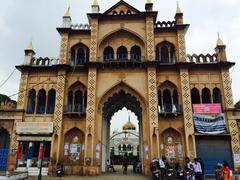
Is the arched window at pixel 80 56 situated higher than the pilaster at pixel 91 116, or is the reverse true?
the arched window at pixel 80 56

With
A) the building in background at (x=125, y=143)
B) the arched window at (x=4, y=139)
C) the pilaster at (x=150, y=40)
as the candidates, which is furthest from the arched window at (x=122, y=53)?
the building in background at (x=125, y=143)

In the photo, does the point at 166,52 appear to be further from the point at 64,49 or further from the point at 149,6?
the point at 64,49

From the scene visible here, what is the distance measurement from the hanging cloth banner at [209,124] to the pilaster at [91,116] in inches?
367

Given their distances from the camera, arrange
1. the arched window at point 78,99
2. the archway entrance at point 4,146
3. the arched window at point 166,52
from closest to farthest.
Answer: the archway entrance at point 4,146
the arched window at point 78,99
the arched window at point 166,52

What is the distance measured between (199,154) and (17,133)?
16670 millimetres

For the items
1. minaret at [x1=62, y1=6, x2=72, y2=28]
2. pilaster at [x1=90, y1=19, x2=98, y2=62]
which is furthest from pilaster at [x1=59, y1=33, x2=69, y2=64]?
pilaster at [x1=90, y1=19, x2=98, y2=62]

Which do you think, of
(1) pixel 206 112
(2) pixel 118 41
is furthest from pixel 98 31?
(1) pixel 206 112

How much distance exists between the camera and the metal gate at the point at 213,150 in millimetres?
20031

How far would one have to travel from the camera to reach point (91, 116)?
21125mm

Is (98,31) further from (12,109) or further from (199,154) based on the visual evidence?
(199,154)

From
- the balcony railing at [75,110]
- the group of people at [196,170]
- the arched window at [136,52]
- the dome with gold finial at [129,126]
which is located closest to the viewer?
the group of people at [196,170]

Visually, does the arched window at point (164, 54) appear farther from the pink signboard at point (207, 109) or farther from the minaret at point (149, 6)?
the pink signboard at point (207, 109)

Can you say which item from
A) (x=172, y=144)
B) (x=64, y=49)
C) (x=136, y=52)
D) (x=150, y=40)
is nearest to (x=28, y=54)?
(x=64, y=49)

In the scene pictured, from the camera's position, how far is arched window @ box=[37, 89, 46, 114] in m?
23.1
